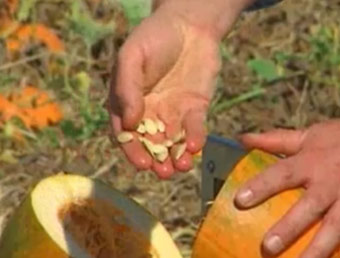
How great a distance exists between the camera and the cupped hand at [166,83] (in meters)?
2.63

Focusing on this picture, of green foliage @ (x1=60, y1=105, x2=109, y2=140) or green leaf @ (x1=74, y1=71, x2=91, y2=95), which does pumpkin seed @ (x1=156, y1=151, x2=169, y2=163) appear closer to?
green foliage @ (x1=60, y1=105, x2=109, y2=140)

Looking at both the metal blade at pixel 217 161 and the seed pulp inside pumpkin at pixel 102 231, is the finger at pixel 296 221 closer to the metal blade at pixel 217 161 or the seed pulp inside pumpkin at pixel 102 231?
the metal blade at pixel 217 161

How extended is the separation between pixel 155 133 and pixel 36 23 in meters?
1.96

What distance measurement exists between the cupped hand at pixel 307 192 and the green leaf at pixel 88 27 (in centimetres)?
187

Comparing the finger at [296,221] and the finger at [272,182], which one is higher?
the finger at [272,182]

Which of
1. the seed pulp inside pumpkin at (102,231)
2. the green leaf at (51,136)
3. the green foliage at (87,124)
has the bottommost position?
the green foliage at (87,124)

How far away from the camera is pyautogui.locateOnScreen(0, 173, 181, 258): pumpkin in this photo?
2797mm

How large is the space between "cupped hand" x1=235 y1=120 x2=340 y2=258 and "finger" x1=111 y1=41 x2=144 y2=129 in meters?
0.22

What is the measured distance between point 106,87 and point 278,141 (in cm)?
164

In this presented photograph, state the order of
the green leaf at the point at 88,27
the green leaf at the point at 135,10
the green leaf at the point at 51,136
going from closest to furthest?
the green leaf at the point at 51,136, the green leaf at the point at 135,10, the green leaf at the point at 88,27

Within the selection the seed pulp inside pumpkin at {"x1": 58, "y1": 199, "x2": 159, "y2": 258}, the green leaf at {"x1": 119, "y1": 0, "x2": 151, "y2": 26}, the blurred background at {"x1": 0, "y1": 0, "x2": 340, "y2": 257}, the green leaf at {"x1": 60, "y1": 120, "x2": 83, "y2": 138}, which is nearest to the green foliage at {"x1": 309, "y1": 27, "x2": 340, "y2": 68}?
the blurred background at {"x1": 0, "y1": 0, "x2": 340, "y2": 257}

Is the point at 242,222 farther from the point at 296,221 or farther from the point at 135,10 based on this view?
the point at 135,10

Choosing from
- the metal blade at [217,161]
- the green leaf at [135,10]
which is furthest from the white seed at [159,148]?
the green leaf at [135,10]

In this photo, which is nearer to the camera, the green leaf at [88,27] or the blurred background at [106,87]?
the blurred background at [106,87]
